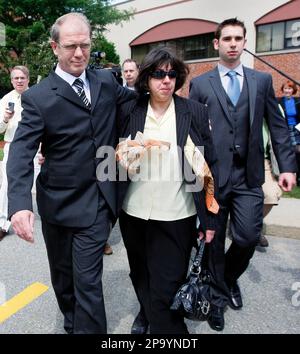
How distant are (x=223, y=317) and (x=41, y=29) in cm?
1896

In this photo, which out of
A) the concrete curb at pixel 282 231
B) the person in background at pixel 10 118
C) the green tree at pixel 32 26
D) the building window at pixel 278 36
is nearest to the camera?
the person in background at pixel 10 118

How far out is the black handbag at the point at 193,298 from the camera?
7.30 ft

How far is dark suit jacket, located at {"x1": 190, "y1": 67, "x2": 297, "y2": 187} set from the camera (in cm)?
275

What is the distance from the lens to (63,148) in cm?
216

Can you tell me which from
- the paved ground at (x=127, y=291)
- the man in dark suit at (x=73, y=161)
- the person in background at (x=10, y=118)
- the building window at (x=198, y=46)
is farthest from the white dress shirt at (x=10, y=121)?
the building window at (x=198, y=46)

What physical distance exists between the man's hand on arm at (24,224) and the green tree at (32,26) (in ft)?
54.7

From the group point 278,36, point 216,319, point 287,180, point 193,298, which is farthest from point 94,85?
point 278,36

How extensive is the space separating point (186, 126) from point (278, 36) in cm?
2236

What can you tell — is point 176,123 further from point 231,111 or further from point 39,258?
point 39,258

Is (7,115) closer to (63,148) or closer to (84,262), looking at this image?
(63,148)

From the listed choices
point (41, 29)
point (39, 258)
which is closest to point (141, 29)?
point (41, 29)

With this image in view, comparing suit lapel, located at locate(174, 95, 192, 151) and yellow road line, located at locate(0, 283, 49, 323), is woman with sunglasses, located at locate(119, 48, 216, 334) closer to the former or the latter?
suit lapel, located at locate(174, 95, 192, 151)

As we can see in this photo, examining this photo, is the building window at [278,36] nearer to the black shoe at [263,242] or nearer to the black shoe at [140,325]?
the black shoe at [263,242]

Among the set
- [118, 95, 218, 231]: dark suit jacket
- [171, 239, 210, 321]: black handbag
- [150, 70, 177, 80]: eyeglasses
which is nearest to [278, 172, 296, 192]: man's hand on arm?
[118, 95, 218, 231]: dark suit jacket
